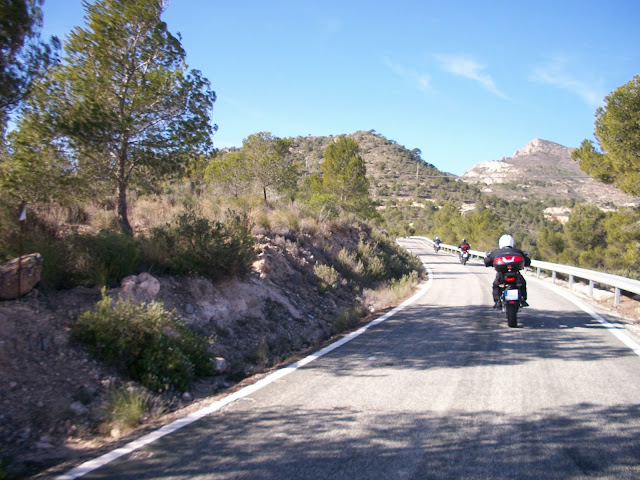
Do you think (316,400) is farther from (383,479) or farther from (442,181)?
(442,181)

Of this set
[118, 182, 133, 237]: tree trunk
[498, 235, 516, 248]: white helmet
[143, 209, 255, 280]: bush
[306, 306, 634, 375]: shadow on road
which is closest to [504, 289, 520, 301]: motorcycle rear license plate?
[306, 306, 634, 375]: shadow on road

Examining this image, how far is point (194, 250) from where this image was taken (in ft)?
26.8

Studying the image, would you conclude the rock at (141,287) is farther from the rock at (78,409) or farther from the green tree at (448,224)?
the green tree at (448,224)

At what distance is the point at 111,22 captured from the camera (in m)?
8.80

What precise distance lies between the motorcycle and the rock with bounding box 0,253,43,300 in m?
7.63

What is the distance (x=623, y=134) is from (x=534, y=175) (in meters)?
126

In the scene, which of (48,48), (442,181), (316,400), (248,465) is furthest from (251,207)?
(442,181)

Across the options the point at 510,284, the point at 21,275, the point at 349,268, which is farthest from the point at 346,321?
the point at 21,275

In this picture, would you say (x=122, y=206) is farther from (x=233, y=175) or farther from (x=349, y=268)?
(x=233, y=175)

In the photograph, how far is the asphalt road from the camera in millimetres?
3254

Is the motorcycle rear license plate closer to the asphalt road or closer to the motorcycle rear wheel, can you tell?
the motorcycle rear wheel

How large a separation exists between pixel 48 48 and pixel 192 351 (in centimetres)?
518

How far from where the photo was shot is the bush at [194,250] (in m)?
7.79

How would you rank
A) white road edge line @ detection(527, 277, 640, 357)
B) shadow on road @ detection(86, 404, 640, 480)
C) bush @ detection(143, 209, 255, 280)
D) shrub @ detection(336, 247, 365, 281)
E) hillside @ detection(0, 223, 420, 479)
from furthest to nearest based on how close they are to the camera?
shrub @ detection(336, 247, 365, 281) < bush @ detection(143, 209, 255, 280) < white road edge line @ detection(527, 277, 640, 357) < hillside @ detection(0, 223, 420, 479) < shadow on road @ detection(86, 404, 640, 480)
